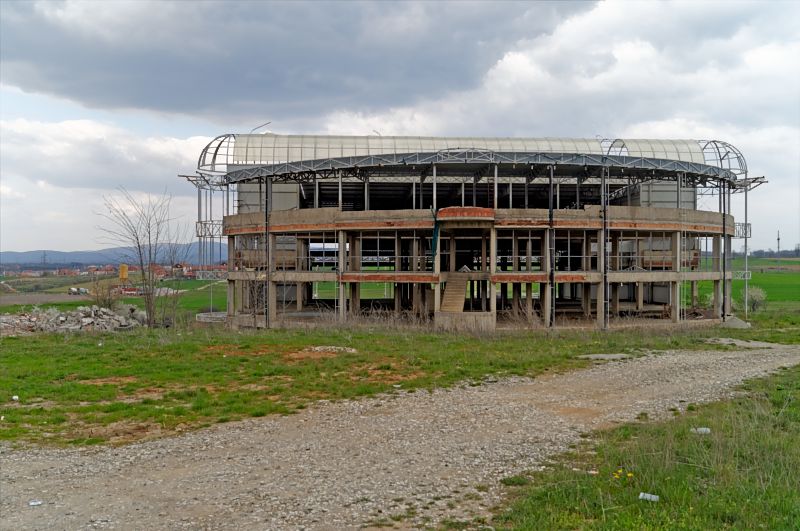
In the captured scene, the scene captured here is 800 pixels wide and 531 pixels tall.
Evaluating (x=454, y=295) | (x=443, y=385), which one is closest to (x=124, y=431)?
(x=443, y=385)

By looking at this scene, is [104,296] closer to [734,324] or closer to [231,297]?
[231,297]

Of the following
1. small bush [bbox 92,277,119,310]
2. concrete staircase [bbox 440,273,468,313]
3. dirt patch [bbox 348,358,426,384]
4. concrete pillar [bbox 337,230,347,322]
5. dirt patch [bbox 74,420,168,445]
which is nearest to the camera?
dirt patch [bbox 74,420,168,445]

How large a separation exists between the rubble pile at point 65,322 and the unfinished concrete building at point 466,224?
6.67 m

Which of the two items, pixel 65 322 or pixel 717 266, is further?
pixel 717 266

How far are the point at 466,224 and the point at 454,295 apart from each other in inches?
159

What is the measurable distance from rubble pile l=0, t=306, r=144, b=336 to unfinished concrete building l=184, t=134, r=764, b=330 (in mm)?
6668

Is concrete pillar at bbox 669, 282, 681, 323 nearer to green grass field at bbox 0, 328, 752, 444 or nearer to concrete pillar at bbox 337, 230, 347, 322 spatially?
green grass field at bbox 0, 328, 752, 444

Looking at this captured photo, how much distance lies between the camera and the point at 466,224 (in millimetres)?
28438

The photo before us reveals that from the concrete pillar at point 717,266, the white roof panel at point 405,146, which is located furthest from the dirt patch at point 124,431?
the concrete pillar at point 717,266

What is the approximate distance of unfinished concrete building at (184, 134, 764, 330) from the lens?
29.1m

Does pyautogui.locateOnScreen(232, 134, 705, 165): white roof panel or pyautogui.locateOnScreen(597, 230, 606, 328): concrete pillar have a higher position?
pyautogui.locateOnScreen(232, 134, 705, 165): white roof panel

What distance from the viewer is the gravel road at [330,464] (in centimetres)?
712

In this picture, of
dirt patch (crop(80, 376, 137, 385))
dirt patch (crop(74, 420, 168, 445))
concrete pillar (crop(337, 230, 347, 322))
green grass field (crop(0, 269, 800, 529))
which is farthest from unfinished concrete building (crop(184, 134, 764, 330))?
dirt patch (crop(74, 420, 168, 445))

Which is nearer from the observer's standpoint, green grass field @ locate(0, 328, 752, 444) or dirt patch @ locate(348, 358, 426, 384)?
green grass field @ locate(0, 328, 752, 444)
